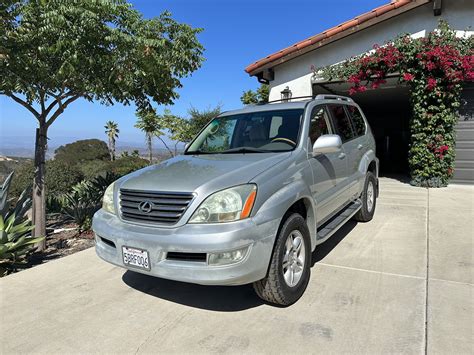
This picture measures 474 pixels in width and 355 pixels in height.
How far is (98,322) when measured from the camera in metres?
2.88

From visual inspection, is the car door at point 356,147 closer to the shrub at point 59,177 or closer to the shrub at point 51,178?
the shrub at point 51,178

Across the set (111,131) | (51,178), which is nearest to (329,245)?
(51,178)

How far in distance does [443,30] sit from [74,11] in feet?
26.4

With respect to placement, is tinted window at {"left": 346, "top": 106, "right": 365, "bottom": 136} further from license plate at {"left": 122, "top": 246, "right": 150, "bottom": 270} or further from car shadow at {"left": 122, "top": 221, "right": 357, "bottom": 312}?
license plate at {"left": 122, "top": 246, "right": 150, "bottom": 270}

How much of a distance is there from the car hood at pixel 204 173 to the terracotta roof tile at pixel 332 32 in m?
6.94

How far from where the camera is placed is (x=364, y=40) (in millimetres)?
9141

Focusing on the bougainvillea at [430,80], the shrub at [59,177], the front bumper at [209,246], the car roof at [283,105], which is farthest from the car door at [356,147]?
the shrub at [59,177]

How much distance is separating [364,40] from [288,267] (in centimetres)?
811

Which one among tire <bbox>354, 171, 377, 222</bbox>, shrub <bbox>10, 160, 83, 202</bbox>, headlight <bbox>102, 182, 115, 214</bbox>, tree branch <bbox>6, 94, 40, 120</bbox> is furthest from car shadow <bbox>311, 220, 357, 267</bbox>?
shrub <bbox>10, 160, 83, 202</bbox>

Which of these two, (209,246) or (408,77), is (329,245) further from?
(408,77)

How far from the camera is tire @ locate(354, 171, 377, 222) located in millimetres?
5434

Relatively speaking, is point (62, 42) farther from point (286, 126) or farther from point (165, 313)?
point (165, 313)

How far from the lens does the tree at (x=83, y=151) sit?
27.9m

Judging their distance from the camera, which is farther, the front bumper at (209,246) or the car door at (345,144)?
the car door at (345,144)
